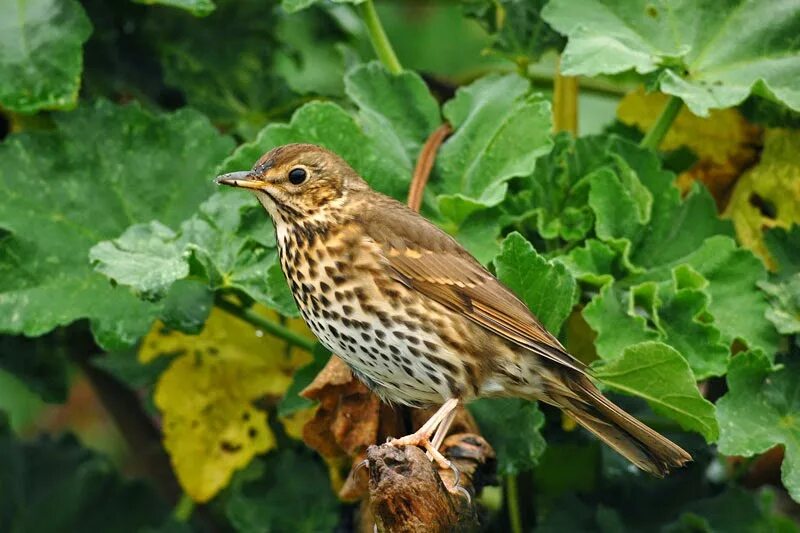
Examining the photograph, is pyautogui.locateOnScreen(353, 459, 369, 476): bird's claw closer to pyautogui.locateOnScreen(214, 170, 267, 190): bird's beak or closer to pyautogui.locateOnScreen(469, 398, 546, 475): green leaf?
pyautogui.locateOnScreen(469, 398, 546, 475): green leaf

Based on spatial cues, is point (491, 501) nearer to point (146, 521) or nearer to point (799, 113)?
point (146, 521)

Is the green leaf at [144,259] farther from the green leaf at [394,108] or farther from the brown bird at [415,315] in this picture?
the green leaf at [394,108]

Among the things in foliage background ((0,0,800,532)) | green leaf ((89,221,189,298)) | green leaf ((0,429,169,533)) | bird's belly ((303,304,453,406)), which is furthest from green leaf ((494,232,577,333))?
green leaf ((0,429,169,533))

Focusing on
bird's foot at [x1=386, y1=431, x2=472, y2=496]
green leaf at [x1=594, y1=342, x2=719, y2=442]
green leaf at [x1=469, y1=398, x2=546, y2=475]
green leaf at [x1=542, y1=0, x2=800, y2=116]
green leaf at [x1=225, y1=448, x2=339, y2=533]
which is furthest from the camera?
green leaf at [x1=225, y1=448, x2=339, y2=533]

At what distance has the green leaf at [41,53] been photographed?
3648mm

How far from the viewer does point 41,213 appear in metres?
3.71

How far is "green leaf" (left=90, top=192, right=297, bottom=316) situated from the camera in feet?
10.6

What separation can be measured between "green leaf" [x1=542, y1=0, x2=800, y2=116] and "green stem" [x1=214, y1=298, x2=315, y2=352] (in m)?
0.95

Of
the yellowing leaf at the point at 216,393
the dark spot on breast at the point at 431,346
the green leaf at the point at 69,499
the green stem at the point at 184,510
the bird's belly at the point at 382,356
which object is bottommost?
the green leaf at the point at 69,499

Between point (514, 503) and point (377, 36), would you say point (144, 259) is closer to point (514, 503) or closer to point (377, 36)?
point (377, 36)

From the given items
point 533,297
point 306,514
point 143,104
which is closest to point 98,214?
point 143,104

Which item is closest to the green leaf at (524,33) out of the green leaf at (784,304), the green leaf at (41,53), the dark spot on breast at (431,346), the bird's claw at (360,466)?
the green leaf at (784,304)

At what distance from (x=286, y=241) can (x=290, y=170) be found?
0.16 meters

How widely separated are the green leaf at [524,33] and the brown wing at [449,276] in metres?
0.68
